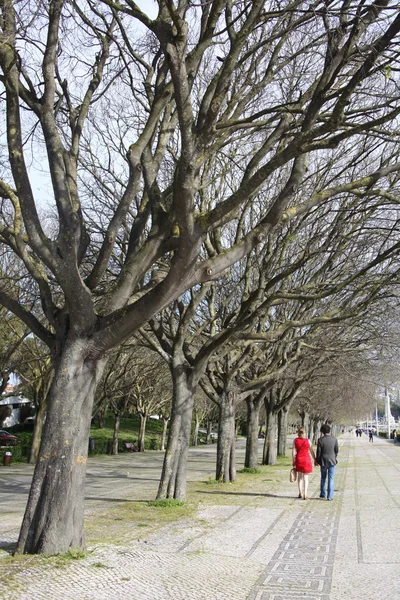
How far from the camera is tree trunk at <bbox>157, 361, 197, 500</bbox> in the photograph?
505 inches

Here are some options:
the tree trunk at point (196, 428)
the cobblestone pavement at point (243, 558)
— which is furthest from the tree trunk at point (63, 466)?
the tree trunk at point (196, 428)

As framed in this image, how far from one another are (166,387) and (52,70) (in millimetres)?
34851

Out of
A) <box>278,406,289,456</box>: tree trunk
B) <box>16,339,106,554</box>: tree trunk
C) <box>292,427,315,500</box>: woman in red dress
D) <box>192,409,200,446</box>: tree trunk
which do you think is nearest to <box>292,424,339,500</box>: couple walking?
<box>292,427,315,500</box>: woman in red dress

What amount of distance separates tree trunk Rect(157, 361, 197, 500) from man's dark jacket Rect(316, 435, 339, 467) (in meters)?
3.10

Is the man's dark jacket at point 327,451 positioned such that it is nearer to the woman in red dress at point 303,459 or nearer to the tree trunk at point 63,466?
the woman in red dress at point 303,459

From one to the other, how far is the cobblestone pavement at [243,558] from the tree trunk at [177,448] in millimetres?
794

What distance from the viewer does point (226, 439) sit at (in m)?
17.9

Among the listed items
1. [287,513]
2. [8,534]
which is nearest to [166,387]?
[287,513]

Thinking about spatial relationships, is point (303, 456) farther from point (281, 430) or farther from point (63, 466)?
point (281, 430)

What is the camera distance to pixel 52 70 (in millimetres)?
8273

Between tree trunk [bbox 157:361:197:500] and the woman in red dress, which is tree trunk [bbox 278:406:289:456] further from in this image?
tree trunk [bbox 157:361:197:500]

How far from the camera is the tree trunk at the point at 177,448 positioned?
505 inches

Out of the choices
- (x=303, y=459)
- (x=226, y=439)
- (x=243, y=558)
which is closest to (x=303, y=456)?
(x=303, y=459)

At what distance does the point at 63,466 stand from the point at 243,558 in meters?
2.51
